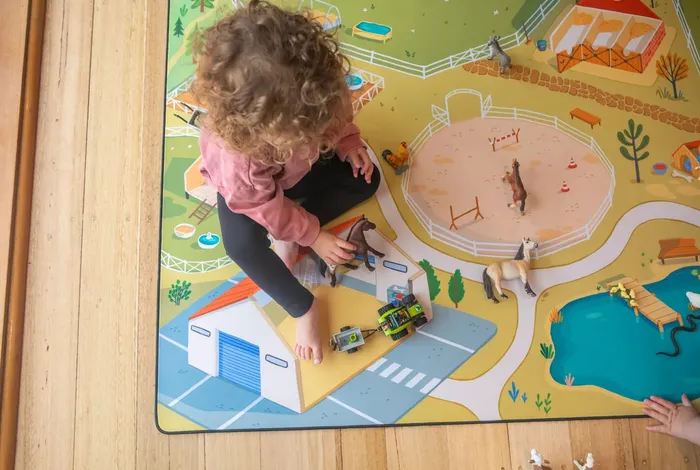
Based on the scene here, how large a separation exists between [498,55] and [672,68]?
350 millimetres

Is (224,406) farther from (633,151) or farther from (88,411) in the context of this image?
(633,151)

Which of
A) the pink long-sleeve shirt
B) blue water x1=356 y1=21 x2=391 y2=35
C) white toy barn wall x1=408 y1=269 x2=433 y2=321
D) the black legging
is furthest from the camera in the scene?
blue water x1=356 y1=21 x2=391 y2=35

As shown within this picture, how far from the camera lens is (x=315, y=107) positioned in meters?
0.57

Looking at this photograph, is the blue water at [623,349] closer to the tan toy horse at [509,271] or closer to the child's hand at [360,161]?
the tan toy horse at [509,271]

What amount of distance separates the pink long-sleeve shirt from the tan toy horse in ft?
1.05

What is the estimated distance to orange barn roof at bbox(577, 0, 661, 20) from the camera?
107cm

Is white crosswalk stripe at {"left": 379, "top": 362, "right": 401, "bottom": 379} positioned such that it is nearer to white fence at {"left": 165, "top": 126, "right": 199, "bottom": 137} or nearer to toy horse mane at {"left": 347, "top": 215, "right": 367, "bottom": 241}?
toy horse mane at {"left": 347, "top": 215, "right": 367, "bottom": 241}

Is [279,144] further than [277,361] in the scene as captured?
No

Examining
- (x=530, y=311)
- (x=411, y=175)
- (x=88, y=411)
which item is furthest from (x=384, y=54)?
(x=88, y=411)

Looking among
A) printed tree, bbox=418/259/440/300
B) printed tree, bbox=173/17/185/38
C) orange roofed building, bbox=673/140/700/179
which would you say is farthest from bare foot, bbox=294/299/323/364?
orange roofed building, bbox=673/140/700/179

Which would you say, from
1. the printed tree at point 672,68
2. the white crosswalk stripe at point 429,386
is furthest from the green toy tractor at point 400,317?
the printed tree at point 672,68

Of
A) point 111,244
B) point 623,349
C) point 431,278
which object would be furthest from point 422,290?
point 111,244

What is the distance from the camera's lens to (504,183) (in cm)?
100

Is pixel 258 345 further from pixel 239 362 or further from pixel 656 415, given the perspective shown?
pixel 656 415
